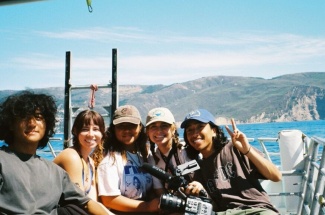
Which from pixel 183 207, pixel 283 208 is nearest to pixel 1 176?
pixel 183 207

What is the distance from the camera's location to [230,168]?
2.97 m

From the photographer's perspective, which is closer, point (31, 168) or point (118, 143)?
point (31, 168)

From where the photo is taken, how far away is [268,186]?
5707 mm

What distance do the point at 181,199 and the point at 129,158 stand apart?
837 mm

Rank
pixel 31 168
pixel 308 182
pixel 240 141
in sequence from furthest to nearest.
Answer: pixel 308 182 → pixel 240 141 → pixel 31 168

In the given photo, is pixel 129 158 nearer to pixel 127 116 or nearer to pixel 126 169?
pixel 126 169

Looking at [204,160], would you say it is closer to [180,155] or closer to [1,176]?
[180,155]

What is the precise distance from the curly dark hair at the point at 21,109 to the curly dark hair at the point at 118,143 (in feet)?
2.70

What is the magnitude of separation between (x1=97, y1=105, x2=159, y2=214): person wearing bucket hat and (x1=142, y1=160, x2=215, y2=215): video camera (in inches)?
23.3

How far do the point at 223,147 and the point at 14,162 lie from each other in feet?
5.23

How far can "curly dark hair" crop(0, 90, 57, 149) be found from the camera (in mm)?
2227

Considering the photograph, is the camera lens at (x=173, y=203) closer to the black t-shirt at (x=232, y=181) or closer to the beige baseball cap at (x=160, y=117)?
the black t-shirt at (x=232, y=181)

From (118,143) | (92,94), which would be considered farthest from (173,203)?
(92,94)

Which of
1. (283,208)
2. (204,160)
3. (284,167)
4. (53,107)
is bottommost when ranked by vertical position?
(283,208)
